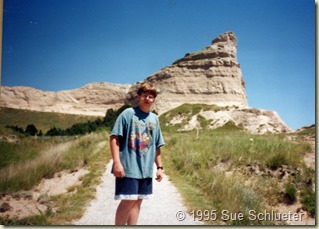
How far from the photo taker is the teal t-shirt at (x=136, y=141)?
3254mm

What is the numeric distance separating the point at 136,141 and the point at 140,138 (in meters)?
0.05

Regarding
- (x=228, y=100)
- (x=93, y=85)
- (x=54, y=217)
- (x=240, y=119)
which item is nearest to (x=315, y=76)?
(x=54, y=217)

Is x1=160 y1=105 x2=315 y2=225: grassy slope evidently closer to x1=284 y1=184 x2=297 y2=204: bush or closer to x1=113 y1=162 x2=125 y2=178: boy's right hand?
x1=284 y1=184 x2=297 y2=204: bush

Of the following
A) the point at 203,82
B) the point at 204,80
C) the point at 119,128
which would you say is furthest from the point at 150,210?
the point at 204,80

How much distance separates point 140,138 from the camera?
131 inches

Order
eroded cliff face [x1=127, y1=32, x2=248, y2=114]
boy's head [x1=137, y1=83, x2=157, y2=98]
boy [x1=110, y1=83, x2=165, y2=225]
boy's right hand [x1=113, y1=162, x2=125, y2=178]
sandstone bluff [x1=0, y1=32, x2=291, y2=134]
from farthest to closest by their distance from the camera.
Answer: eroded cliff face [x1=127, y1=32, x2=248, y2=114] < sandstone bluff [x1=0, y1=32, x2=291, y2=134] < boy's head [x1=137, y1=83, x2=157, y2=98] < boy [x1=110, y1=83, x2=165, y2=225] < boy's right hand [x1=113, y1=162, x2=125, y2=178]

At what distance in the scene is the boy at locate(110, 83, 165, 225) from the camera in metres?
3.22

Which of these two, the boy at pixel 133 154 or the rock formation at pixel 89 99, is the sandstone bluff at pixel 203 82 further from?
the boy at pixel 133 154

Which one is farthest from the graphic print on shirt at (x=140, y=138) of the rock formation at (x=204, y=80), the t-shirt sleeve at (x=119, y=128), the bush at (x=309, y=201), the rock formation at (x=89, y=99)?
the rock formation at (x=89, y=99)

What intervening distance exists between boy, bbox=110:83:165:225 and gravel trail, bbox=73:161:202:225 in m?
0.95

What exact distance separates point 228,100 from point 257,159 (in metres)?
42.9

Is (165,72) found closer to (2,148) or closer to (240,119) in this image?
(240,119)

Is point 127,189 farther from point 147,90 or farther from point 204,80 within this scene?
point 204,80

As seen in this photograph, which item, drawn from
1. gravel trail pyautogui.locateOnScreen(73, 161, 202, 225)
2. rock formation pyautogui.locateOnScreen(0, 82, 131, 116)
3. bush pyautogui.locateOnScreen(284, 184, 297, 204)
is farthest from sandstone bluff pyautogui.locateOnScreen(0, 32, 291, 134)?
gravel trail pyautogui.locateOnScreen(73, 161, 202, 225)
